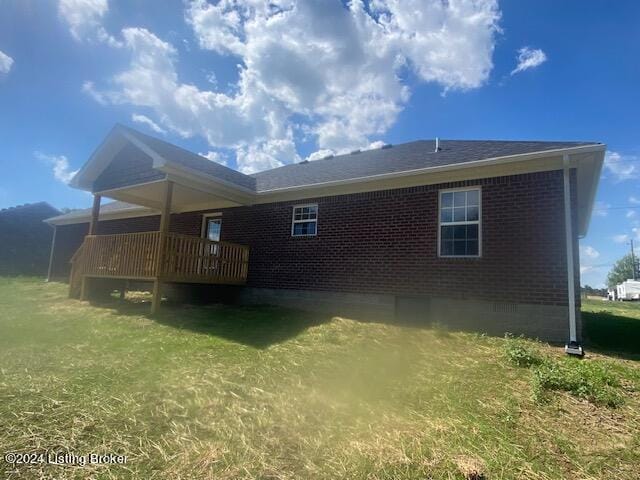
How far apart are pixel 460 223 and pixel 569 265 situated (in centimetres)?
237

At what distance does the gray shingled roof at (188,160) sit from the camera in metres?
10.3

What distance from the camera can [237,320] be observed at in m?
8.80

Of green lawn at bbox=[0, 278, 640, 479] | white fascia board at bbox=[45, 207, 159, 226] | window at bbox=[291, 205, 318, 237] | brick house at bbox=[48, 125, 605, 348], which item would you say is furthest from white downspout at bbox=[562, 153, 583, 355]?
white fascia board at bbox=[45, 207, 159, 226]

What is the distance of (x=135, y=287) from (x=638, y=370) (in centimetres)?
1564

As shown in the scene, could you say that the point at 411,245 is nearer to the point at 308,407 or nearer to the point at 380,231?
the point at 380,231

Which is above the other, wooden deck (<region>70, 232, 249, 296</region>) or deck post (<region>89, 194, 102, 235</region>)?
deck post (<region>89, 194, 102, 235</region>)

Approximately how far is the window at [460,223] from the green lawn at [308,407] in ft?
7.70

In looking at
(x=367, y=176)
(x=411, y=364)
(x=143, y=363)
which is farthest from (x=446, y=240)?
(x=143, y=363)

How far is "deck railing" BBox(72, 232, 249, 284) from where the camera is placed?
9609 mm

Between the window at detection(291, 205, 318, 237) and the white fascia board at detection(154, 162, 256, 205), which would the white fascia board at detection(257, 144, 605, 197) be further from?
the white fascia board at detection(154, 162, 256, 205)

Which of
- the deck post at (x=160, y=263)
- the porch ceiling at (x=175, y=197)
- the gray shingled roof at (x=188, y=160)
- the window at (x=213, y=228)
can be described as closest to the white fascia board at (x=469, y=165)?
the gray shingled roof at (x=188, y=160)

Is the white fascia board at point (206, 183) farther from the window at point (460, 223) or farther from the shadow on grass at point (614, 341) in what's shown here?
the shadow on grass at point (614, 341)

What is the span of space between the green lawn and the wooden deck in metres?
2.75

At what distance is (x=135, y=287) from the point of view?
1505 centimetres
